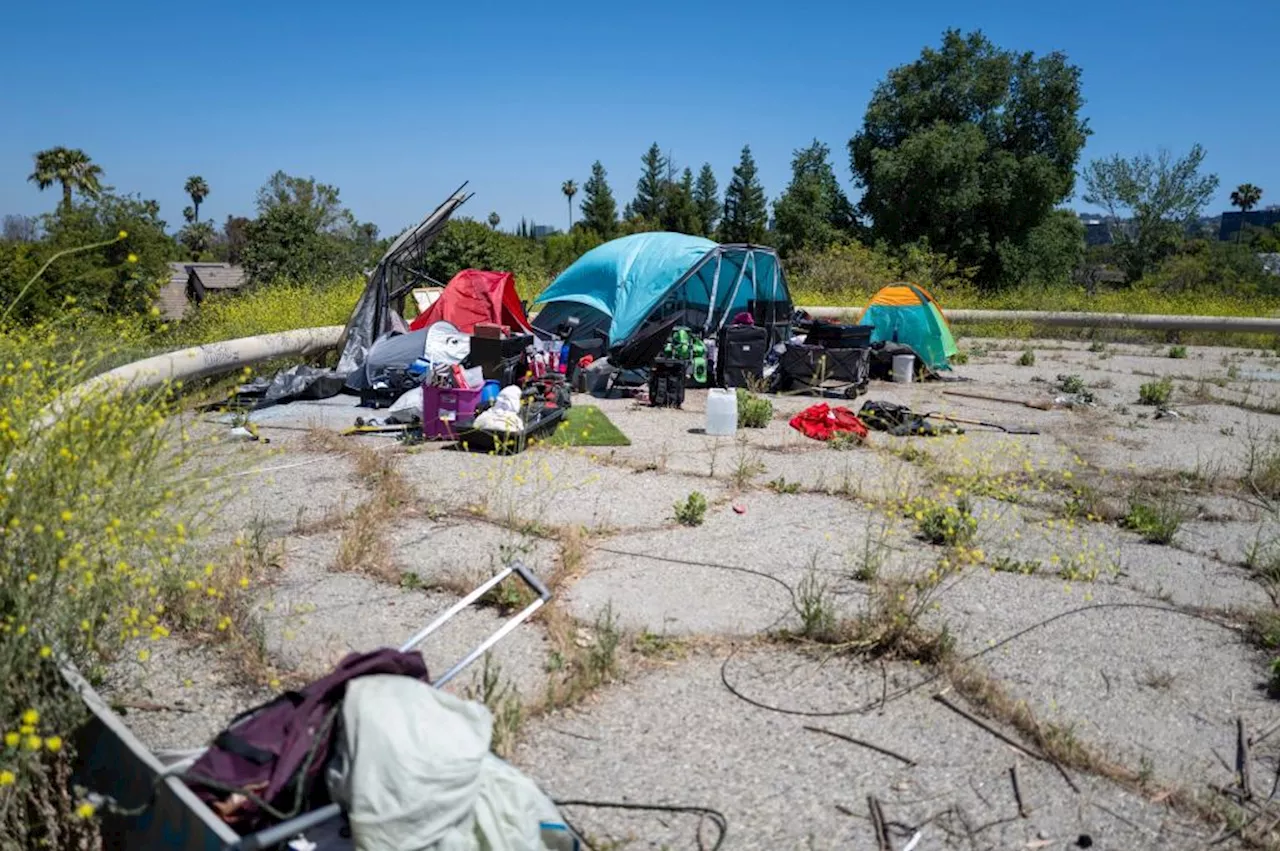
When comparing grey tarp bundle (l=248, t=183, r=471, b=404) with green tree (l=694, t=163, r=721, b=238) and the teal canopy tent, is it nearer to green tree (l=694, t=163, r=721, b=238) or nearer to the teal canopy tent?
the teal canopy tent

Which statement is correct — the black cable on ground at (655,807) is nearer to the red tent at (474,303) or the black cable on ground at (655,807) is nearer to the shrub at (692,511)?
the shrub at (692,511)

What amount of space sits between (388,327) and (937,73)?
30.4 metres

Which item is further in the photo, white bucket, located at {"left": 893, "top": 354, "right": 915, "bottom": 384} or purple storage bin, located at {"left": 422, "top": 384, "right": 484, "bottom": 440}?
white bucket, located at {"left": 893, "top": 354, "right": 915, "bottom": 384}

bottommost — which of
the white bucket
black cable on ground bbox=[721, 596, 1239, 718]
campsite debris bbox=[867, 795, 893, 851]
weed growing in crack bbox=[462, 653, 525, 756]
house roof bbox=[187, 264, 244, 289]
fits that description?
campsite debris bbox=[867, 795, 893, 851]

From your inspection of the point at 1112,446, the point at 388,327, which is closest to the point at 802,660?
the point at 1112,446

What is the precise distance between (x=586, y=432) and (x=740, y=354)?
345 centimetres

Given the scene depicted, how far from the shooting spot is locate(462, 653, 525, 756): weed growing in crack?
11.4 feet

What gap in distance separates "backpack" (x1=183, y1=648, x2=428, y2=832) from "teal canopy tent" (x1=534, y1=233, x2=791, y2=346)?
9.80 m

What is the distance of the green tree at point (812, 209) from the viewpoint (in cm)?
4031

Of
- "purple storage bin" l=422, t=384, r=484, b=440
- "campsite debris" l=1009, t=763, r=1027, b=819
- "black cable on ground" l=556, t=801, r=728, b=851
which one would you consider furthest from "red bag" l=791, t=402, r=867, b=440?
"black cable on ground" l=556, t=801, r=728, b=851

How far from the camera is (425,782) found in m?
2.43

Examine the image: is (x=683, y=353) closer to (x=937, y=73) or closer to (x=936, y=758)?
(x=936, y=758)

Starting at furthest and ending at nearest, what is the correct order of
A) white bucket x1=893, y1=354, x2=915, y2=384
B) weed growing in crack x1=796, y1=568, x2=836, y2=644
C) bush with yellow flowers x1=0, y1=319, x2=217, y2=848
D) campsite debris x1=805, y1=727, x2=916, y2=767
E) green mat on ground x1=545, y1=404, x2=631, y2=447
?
white bucket x1=893, y1=354, x2=915, y2=384, green mat on ground x1=545, y1=404, x2=631, y2=447, weed growing in crack x1=796, y1=568, x2=836, y2=644, campsite debris x1=805, y1=727, x2=916, y2=767, bush with yellow flowers x1=0, y1=319, x2=217, y2=848

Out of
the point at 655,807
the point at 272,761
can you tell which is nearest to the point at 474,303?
the point at 655,807
